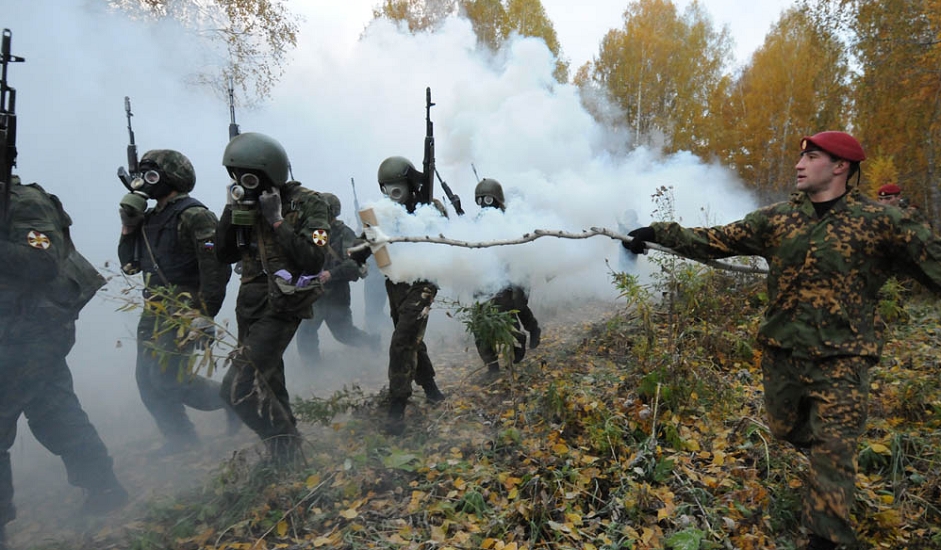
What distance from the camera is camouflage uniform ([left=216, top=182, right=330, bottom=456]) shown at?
3.45 m

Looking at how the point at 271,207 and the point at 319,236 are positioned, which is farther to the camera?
the point at 319,236

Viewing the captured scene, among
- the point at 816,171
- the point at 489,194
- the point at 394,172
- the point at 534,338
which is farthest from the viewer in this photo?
the point at 489,194

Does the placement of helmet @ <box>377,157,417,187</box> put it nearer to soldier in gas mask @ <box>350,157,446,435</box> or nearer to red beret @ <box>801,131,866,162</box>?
soldier in gas mask @ <box>350,157,446,435</box>

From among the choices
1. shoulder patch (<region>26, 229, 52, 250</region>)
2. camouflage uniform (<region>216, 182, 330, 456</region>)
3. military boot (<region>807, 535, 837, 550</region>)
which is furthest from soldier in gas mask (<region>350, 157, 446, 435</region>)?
military boot (<region>807, 535, 837, 550</region>)

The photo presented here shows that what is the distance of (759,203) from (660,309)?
1554 cm

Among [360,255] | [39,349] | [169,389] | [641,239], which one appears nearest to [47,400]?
[39,349]

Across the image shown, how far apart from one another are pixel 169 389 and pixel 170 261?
1089mm

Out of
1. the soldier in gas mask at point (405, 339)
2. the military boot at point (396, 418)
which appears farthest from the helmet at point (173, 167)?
the military boot at point (396, 418)

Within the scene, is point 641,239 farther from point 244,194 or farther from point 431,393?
point 431,393

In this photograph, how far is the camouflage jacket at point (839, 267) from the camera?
90.6 inches

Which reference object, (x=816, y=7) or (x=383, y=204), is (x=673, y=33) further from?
(x=383, y=204)

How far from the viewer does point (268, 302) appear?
3.61 meters

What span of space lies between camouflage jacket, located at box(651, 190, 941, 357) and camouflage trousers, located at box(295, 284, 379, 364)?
5.29 metres

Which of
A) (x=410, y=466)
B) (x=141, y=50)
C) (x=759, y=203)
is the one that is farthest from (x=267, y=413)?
(x=759, y=203)
